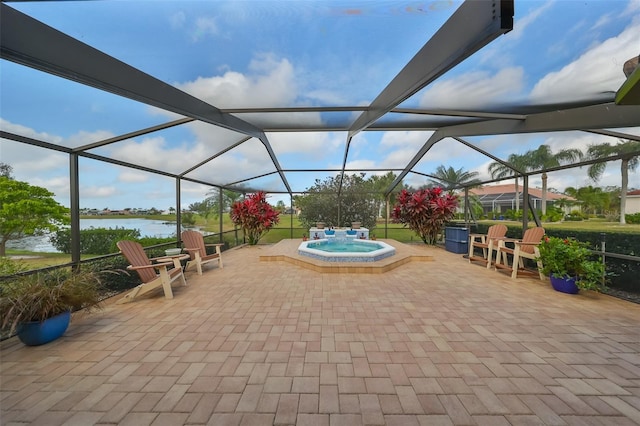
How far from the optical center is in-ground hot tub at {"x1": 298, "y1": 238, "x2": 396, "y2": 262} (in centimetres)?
644

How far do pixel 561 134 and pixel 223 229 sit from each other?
1043 cm

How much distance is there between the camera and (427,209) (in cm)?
978

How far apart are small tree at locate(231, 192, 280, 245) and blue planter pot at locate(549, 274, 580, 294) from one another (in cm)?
867

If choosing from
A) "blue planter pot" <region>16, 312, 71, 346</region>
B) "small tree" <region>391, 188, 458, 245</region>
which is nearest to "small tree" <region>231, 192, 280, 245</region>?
"small tree" <region>391, 188, 458, 245</region>

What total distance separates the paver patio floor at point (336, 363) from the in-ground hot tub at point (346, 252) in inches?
87.8

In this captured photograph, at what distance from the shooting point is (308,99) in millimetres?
4609

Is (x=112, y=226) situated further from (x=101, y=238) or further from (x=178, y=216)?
(x=178, y=216)

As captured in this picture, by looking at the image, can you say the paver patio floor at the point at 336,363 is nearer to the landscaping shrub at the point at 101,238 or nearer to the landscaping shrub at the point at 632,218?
the landscaping shrub at the point at 632,218

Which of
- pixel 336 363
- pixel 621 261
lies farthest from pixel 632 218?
pixel 336 363

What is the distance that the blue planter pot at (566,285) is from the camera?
4.43 m

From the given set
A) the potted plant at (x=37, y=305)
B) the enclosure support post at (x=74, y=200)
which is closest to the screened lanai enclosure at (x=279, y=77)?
the enclosure support post at (x=74, y=200)

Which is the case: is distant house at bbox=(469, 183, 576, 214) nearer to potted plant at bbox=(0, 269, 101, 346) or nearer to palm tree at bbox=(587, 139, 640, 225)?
palm tree at bbox=(587, 139, 640, 225)

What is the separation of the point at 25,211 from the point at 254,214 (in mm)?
A: 6347

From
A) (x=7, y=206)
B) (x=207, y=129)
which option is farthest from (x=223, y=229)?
(x=7, y=206)
